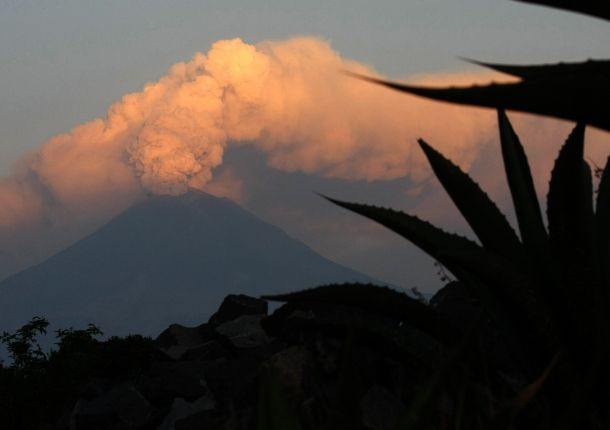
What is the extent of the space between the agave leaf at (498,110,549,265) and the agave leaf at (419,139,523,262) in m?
0.07

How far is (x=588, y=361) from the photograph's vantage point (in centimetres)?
421

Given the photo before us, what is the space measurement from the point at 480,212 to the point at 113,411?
521cm

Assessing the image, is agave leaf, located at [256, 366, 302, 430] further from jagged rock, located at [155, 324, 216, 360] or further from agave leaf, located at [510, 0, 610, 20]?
jagged rock, located at [155, 324, 216, 360]

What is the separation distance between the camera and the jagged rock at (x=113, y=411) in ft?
27.0

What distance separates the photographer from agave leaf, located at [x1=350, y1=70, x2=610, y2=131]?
2.14 meters

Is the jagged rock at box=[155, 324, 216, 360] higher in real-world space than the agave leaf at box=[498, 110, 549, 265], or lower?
lower

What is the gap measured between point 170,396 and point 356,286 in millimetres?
4759

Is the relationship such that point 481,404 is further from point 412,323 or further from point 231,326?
point 231,326

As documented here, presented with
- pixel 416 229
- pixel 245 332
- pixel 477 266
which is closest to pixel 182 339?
pixel 245 332

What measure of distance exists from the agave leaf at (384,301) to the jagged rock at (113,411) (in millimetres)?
4351

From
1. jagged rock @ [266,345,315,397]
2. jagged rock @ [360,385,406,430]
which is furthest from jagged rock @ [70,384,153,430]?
jagged rock @ [360,385,406,430]

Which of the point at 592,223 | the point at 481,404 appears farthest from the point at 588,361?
the point at 481,404

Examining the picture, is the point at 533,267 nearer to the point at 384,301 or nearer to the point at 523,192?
the point at 523,192

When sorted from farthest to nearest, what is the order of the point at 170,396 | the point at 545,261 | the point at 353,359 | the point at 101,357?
the point at 101,357 < the point at 170,396 < the point at 545,261 < the point at 353,359
